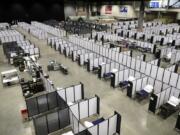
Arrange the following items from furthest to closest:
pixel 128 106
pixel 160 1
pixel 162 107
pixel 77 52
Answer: pixel 160 1 < pixel 77 52 < pixel 128 106 < pixel 162 107

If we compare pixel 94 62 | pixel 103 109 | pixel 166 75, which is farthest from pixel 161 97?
pixel 94 62

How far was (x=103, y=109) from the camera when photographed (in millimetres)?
10922

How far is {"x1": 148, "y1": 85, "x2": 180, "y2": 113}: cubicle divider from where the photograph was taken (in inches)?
401

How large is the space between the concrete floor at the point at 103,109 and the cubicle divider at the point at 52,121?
1.09m

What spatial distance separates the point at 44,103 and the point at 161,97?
7.29m

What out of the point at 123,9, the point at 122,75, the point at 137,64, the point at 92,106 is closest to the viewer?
the point at 92,106

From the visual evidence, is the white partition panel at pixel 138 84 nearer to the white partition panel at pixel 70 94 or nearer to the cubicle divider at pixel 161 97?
the cubicle divider at pixel 161 97

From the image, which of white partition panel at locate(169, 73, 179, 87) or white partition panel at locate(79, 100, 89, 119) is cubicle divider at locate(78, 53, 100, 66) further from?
white partition panel at locate(79, 100, 89, 119)

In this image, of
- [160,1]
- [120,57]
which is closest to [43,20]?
[160,1]

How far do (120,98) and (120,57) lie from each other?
5940mm

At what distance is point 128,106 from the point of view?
440 inches

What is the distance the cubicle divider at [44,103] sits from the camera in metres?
9.88

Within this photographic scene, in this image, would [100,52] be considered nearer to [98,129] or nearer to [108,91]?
[108,91]

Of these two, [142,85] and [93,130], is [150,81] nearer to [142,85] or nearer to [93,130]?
[142,85]
